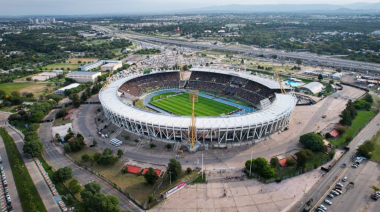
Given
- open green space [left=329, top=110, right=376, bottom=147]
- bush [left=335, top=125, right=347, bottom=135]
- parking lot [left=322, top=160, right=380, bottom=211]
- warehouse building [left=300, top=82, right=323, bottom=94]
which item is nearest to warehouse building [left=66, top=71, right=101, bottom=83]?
warehouse building [left=300, top=82, right=323, bottom=94]

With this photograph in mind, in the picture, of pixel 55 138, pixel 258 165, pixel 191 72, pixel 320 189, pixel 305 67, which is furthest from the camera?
pixel 305 67

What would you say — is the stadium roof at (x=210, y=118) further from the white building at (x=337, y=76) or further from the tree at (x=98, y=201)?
the white building at (x=337, y=76)

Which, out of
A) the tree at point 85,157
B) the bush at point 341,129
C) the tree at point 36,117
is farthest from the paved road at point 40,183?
the bush at point 341,129

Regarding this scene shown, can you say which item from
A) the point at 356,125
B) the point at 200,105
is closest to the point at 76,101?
the point at 200,105

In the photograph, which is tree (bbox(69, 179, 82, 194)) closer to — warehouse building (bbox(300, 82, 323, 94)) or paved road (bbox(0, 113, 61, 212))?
paved road (bbox(0, 113, 61, 212))

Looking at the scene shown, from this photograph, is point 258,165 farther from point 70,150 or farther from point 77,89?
point 77,89

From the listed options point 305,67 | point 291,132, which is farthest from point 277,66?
point 291,132
